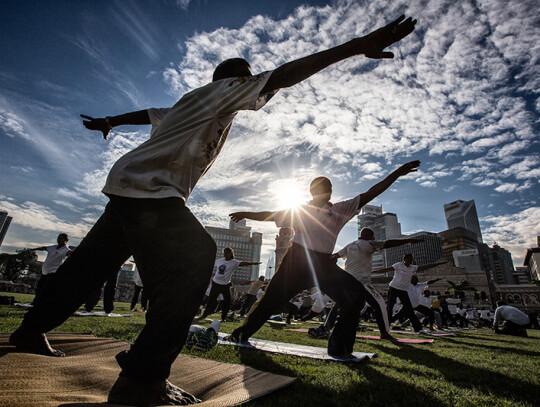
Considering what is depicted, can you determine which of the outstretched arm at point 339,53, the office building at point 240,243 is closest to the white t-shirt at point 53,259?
the outstretched arm at point 339,53

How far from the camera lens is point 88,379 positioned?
6.07 ft

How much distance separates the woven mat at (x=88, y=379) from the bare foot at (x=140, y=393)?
0.38 ft

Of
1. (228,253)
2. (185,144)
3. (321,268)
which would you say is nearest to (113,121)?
(185,144)

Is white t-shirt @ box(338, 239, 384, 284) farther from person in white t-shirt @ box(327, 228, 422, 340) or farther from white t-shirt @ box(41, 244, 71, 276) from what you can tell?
white t-shirt @ box(41, 244, 71, 276)

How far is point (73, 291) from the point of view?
6.59 ft

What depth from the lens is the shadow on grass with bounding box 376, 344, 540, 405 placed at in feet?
7.65

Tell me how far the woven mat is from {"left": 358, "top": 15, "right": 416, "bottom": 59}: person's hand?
238 centimetres

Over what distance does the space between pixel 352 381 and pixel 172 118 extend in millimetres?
2678

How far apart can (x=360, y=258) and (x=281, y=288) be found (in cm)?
343

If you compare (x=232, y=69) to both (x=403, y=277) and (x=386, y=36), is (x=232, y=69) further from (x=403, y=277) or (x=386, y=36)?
(x=403, y=277)

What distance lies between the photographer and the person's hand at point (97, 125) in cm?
278

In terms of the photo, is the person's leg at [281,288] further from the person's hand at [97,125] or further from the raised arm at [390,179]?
the person's hand at [97,125]

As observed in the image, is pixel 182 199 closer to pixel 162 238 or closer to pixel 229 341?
pixel 162 238

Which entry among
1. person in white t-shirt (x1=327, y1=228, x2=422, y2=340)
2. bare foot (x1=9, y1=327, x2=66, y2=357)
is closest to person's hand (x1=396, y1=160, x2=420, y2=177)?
person in white t-shirt (x1=327, y1=228, x2=422, y2=340)
